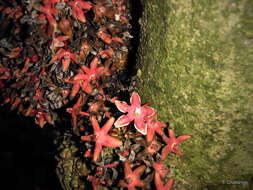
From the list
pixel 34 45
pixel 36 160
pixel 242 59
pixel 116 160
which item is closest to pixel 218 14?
pixel 242 59

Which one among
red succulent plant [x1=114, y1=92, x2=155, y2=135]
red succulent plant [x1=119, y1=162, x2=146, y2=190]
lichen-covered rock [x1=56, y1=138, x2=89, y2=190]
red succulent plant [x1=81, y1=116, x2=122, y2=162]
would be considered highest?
red succulent plant [x1=114, y1=92, x2=155, y2=135]

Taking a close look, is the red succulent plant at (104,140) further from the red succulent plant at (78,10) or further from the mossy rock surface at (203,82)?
the red succulent plant at (78,10)

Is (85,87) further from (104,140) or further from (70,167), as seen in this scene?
(70,167)

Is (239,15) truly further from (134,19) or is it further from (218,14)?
(134,19)

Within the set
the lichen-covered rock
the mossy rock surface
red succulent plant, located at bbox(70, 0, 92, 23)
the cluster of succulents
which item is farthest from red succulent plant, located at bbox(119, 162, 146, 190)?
red succulent plant, located at bbox(70, 0, 92, 23)

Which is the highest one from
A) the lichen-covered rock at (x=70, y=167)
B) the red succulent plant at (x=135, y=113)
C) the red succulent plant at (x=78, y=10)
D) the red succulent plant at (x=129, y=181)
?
the red succulent plant at (x=78, y=10)

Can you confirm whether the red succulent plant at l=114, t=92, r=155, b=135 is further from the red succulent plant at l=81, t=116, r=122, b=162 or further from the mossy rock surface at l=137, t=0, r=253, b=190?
the mossy rock surface at l=137, t=0, r=253, b=190

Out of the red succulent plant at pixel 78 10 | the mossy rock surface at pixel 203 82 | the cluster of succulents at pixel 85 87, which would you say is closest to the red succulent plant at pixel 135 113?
the cluster of succulents at pixel 85 87
